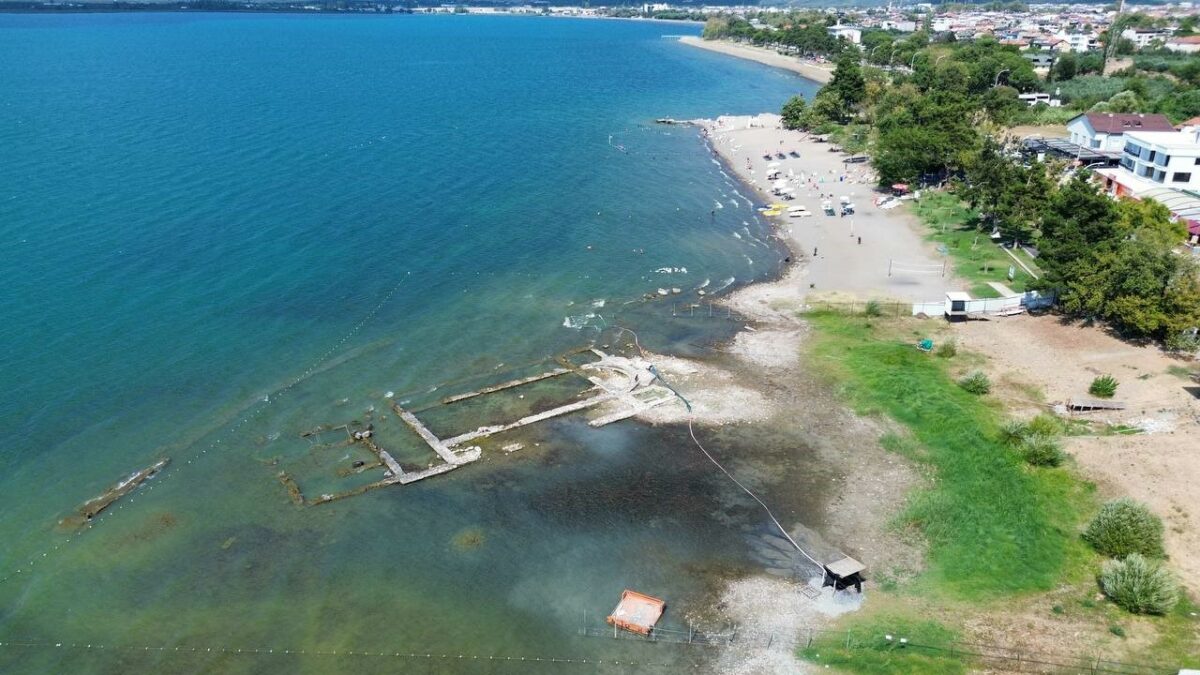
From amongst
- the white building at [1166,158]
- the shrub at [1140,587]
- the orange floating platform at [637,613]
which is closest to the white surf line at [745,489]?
the orange floating platform at [637,613]

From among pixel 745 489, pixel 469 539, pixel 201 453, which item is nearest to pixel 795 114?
pixel 745 489

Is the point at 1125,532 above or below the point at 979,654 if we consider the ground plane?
above

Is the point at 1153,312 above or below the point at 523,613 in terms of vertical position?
above

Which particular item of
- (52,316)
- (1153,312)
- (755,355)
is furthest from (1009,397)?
(52,316)

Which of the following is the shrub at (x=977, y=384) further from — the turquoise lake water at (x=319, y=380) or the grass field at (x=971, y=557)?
the turquoise lake water at (x=319, y=380)

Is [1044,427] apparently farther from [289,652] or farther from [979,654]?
[289,652]

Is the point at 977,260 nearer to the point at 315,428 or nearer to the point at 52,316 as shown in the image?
the point at 315,428
